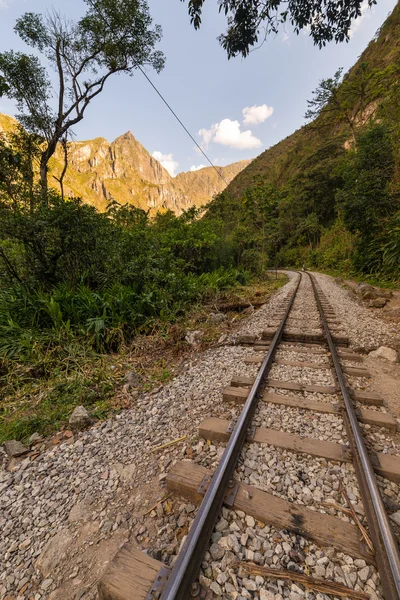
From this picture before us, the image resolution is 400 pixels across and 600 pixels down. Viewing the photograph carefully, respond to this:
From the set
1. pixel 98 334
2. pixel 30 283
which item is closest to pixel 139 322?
pixel 98 334

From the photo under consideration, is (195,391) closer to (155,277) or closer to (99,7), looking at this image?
(155,277)

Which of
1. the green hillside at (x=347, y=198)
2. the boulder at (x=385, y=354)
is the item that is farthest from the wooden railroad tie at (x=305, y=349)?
the green hillside at (x=347, y=198)

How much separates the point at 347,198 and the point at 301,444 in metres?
13.6

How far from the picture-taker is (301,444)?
2176 millimetres

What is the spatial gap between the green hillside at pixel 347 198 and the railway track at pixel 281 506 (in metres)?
9.55

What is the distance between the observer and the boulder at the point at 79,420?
283 cm

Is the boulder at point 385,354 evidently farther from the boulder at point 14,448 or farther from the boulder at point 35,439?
the boulder at point 14,448

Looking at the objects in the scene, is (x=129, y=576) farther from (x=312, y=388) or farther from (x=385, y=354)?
(x=385, y=354)

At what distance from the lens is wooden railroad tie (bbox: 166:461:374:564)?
4.67 ft

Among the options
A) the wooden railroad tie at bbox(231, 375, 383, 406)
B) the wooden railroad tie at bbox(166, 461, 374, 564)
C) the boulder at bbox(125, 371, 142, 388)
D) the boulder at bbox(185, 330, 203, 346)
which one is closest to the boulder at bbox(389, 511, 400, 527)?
the wooden railroad tie at bbox(166, 461, 374, 564)

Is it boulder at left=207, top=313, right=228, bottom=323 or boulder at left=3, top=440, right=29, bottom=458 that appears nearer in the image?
boulder at left=3, top=440, right=29, bottom=458

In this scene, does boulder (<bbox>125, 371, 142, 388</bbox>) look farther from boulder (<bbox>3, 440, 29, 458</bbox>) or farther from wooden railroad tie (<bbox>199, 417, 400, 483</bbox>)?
wooden railroad tie (<bbox>199, 417, 400, 483</bbox>)

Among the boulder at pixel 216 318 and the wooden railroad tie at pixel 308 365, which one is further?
the boulder at pixel 216 318

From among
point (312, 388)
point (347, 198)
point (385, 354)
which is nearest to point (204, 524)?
point (312, 388)
